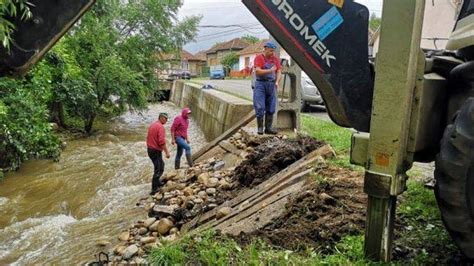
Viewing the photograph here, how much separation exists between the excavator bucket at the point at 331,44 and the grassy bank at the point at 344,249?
3.77 feet

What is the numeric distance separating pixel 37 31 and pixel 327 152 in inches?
172

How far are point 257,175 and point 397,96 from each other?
445 centimetres

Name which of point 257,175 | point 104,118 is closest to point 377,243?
point 257,175

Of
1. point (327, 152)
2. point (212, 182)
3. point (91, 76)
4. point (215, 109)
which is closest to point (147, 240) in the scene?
point (212, 182)

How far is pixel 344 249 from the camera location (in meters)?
3.16

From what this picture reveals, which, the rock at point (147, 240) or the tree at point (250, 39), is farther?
the tree at point (250, 39)

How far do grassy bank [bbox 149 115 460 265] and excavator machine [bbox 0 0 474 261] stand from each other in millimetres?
642

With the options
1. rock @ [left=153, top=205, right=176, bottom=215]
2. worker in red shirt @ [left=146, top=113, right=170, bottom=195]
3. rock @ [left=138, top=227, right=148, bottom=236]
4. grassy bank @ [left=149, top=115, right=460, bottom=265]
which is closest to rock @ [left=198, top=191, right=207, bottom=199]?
rock @ [left=153, top=205, right=176, bottom=215]

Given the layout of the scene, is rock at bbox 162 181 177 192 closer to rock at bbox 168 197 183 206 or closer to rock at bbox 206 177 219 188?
rock at bbox 168 197 183 206

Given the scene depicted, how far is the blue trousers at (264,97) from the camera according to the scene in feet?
24.1

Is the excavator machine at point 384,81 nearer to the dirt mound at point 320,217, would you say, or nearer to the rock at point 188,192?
the dirt mound at point 320,217

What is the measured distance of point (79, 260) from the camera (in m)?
5.95

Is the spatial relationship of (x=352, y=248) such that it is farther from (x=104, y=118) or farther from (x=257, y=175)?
(x=104, y=118)

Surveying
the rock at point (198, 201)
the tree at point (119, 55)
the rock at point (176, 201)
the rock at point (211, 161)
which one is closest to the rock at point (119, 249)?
the rock at point (198, 201)
